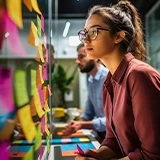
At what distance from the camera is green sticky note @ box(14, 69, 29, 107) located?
45 centimetres

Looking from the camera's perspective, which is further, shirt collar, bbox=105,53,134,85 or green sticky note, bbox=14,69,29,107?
shirt collar, bbox=105,53,134,85

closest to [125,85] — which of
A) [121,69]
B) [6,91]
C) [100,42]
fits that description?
[121,69]

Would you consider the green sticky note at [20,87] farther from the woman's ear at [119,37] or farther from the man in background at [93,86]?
the man in background at [93,86]

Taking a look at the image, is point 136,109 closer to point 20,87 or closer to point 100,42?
point 100,42

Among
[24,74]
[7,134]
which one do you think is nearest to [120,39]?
[24,74]

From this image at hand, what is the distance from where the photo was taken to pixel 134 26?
1.21 m

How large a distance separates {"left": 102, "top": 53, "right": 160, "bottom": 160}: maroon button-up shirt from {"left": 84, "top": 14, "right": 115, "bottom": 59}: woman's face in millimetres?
89

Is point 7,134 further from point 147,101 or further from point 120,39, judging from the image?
point 120,39

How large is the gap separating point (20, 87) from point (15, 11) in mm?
145

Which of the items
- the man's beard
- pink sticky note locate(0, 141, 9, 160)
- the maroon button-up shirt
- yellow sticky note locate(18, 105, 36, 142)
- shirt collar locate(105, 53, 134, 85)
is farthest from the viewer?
the man's beard

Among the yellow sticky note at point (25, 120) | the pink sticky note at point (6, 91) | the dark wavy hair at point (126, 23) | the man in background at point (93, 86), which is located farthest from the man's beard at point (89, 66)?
the pink sticky note at point (6, 91)

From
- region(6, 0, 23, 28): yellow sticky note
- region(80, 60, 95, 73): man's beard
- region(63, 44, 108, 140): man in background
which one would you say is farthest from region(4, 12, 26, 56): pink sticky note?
region(80, 60, 95, 73): man's beard

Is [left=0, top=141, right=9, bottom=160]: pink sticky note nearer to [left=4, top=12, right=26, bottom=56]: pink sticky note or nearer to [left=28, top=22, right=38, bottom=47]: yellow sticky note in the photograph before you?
[left=4, top=12, right=26, bottom=56]: pink sticky note

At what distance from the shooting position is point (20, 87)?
48 centimetres
